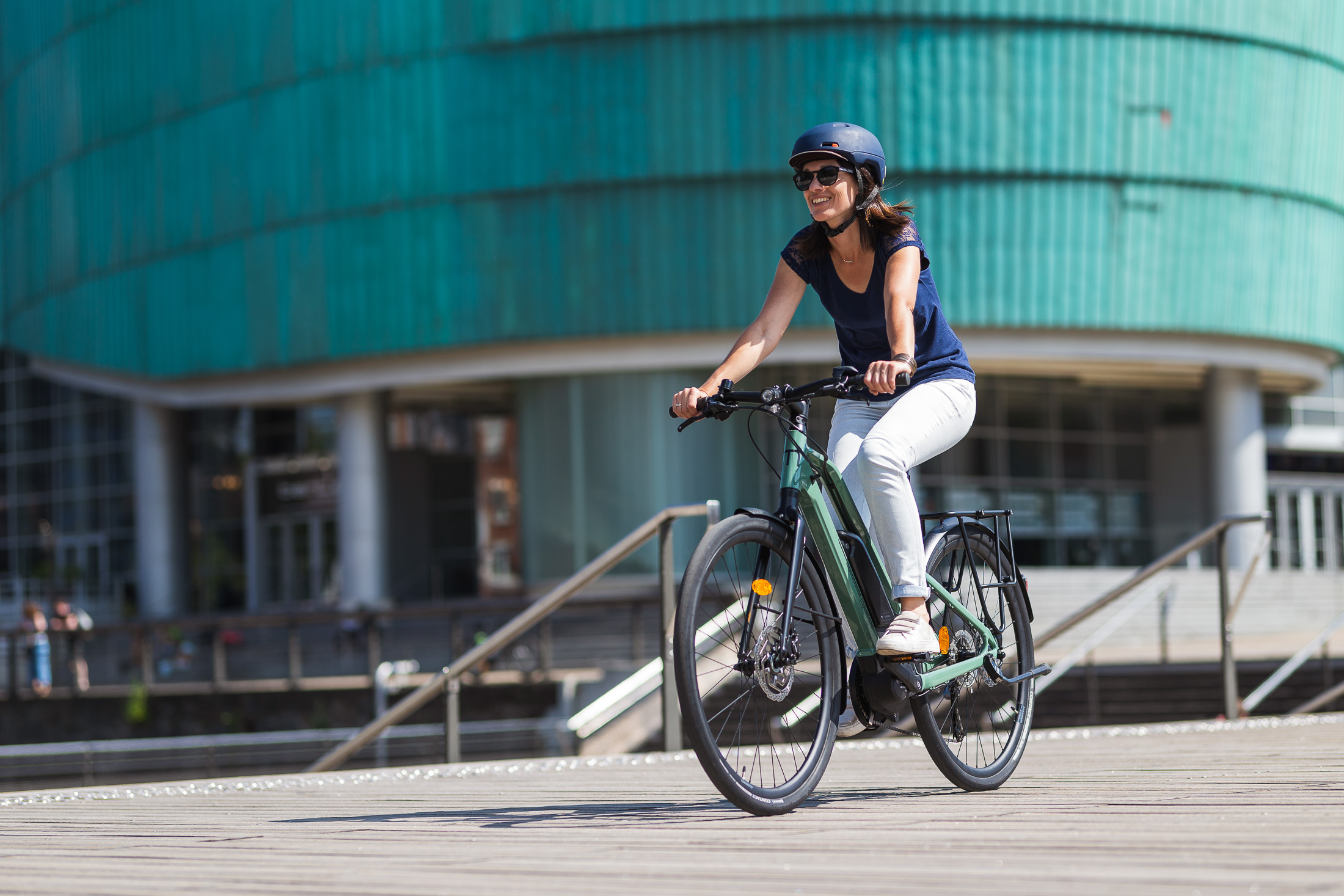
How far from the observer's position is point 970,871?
3184 mm

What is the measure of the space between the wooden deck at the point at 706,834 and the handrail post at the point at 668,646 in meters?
0.83

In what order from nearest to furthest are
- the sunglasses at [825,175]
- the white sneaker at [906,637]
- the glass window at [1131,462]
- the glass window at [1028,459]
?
the white sneaker at [906,637] < the sunglasses at [825,175] < the glass window at [1028,459] < the glass window at [1131,462]

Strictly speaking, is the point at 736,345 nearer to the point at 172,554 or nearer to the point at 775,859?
the point at 775,859

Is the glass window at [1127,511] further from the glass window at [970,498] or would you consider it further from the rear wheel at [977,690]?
the rear wheel at [977,690]

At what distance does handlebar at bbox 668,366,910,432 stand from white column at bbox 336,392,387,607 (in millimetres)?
33090

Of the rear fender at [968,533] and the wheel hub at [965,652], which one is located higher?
the rear fender at [968,533]

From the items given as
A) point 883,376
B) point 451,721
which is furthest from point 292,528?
point 883,376

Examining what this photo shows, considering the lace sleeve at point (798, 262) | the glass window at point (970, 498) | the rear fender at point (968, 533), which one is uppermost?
the lace sleeve at point (798, 262)

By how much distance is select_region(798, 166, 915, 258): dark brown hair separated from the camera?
4727 mm

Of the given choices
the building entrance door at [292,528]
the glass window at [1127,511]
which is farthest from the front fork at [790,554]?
the building entrance door at [292,528]

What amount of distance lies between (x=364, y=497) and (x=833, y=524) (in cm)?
3346

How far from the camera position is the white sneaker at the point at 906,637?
4543mm

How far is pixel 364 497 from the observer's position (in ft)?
122

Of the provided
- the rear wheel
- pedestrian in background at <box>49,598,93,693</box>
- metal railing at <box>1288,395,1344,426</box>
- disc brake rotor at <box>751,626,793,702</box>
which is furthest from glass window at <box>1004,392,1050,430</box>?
disc brake rotor at <box>751,626,793,702</box>
